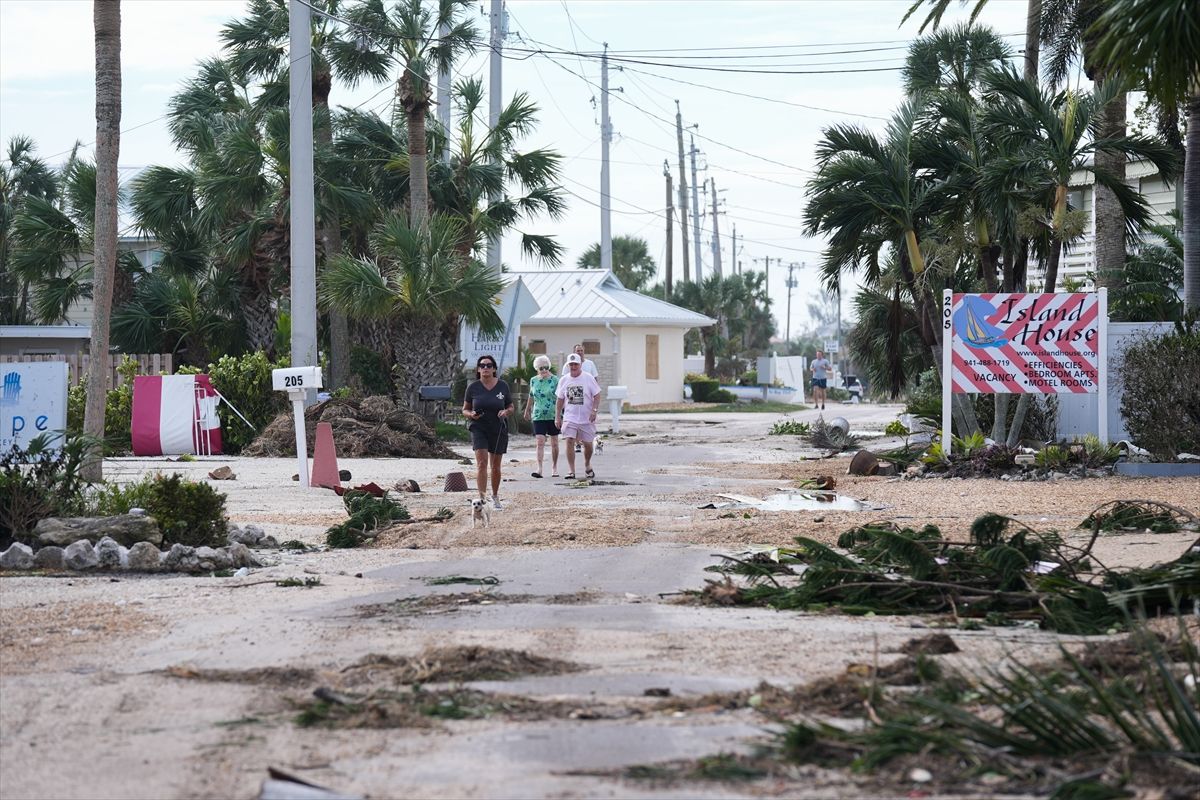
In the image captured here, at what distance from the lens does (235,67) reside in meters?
33.1

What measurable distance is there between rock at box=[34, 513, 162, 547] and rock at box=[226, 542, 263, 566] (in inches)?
24.3

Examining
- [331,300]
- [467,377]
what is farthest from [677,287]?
[331,300]

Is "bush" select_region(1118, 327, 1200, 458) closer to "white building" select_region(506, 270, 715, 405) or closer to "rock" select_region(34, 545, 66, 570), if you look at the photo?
"rock" select_region(34, 545, 66, 570)

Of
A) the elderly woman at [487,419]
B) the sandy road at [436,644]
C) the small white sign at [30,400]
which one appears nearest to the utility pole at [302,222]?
the elderly woman at [487,419]

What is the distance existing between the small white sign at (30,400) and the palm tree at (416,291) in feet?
44.3

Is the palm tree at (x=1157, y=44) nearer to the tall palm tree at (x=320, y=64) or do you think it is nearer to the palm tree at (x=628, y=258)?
the tall palm tree at (x=320, y=64)

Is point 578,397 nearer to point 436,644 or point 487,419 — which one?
point 487,419

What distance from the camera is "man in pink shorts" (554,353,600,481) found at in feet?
61.7

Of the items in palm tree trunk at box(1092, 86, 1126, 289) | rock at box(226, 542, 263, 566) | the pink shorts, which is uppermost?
palm tree trunk at box(1092, 86, 1126, 289)

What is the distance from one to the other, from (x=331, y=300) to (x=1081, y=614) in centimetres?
2114

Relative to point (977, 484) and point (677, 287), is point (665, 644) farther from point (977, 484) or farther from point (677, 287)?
point (677, 287)

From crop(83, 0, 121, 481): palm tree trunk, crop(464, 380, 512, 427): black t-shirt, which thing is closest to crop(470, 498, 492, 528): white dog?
crop(464, 380, 512, 427): black t-shirt

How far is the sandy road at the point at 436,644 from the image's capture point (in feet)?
16.9

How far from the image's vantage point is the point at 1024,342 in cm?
1975
